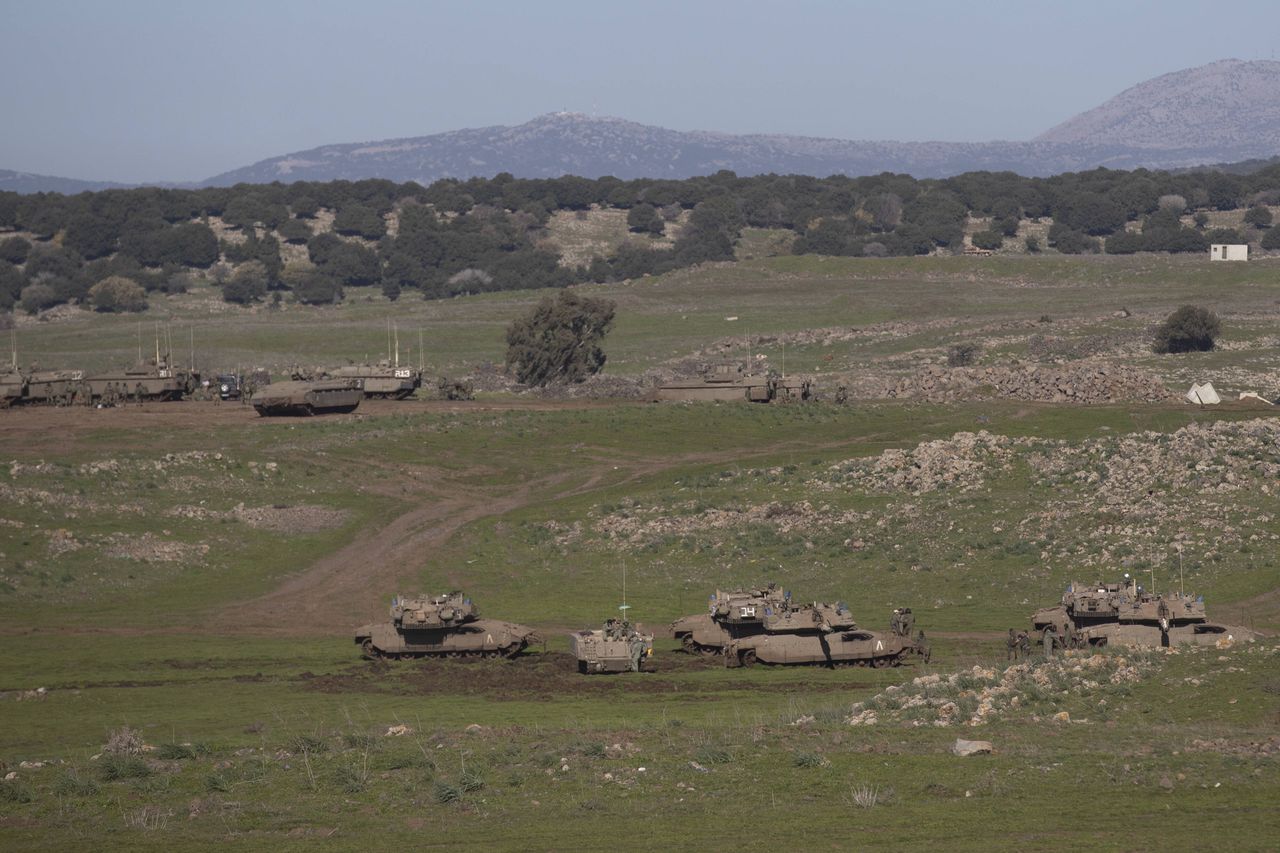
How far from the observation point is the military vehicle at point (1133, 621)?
3738 centimetres

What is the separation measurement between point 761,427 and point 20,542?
35131mm

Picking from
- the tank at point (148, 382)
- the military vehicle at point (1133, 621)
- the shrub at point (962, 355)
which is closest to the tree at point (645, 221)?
the shrub at point (962, 355)

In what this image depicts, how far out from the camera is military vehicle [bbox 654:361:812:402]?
84.1 m

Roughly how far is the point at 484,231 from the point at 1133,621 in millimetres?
152303

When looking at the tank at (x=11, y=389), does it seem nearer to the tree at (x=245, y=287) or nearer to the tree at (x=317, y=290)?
the tree at (x=245, y=287)

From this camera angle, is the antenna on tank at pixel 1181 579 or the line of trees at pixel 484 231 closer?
the antenna on tank at pixel 1181 579

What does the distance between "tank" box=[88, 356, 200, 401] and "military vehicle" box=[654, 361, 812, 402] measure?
25435 millimetres

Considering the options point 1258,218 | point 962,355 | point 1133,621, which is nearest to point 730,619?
point 1133,621

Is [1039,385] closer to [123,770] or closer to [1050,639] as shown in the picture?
[1050,639]

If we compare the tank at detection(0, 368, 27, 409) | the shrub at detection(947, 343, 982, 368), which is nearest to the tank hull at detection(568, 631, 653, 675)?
the tank at detection(0, 368, 27, 409)

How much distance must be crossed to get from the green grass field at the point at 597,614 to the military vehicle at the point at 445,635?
0.61 meters

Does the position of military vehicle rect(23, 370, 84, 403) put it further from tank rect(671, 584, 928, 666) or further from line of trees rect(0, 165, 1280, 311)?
line of trees rect(0, 165, 1280, 311)

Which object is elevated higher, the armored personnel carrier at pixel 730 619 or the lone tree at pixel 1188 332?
the lone tree at pixel 1188 332

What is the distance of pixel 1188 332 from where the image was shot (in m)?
100
